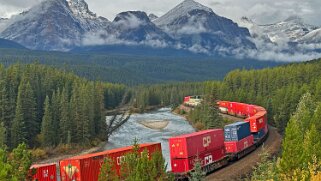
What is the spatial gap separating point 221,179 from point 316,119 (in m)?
16.2

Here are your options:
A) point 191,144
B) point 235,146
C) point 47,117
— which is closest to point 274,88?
point 47,117

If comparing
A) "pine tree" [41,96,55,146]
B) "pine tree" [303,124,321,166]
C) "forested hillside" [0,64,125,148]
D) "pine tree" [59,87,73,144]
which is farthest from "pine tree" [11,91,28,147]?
"pine tree" [303,124,321,166]

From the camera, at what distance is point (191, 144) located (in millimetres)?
58500

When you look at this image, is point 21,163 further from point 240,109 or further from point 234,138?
point 240,109

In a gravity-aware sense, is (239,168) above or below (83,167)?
below

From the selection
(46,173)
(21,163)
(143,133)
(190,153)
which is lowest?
(143,133)

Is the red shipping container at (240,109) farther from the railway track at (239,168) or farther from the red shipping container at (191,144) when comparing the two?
the red shipping container at (191,144)

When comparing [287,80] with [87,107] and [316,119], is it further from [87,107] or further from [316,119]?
[316,119]

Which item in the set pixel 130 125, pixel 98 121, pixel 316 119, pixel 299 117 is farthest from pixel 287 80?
pixel 316 119

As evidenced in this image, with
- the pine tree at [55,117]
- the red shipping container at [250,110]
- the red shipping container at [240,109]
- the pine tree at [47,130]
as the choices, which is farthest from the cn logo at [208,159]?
the red shipping container at [240,109]

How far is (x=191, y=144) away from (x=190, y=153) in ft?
3.85

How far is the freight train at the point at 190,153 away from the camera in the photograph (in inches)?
1957

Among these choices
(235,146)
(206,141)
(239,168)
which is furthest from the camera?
(235,146)

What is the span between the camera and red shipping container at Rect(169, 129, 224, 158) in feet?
189
